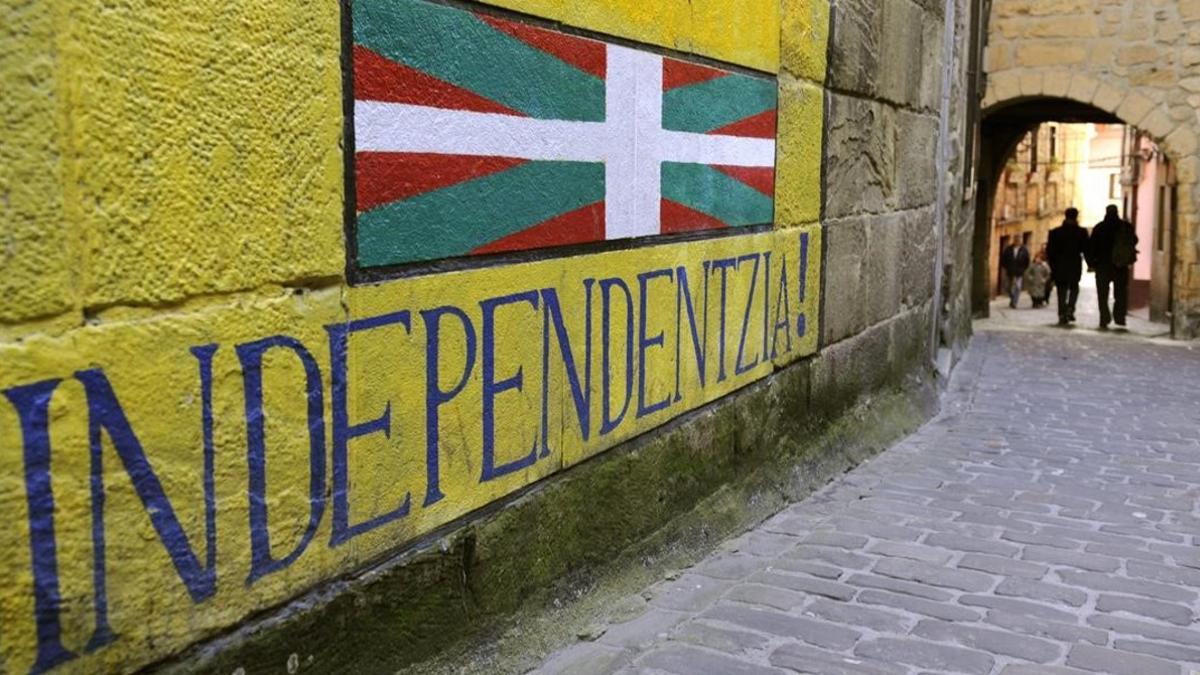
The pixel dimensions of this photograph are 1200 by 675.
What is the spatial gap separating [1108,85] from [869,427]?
9.82 meters

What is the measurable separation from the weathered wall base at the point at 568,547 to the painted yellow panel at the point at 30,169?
703 millimetres

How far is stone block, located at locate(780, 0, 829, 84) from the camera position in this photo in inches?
185

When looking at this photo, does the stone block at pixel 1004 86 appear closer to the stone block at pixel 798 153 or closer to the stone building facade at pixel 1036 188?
the stone building facade at pixel 1036 188

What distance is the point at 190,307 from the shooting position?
207 centimetres

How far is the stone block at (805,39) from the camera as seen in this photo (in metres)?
4.69

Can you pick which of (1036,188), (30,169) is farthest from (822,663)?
(1036,188)

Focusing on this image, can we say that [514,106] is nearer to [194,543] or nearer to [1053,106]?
[194,543]

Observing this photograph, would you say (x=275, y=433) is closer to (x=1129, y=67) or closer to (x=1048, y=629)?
(x=1048, y=629)

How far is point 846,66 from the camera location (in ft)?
17.7

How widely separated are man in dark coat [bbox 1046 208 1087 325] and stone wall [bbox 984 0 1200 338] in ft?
4.85

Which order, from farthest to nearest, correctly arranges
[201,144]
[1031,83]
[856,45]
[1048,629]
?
1. [1031,83]
2. [856,45]
3. [1048,629]
4. [201,144]

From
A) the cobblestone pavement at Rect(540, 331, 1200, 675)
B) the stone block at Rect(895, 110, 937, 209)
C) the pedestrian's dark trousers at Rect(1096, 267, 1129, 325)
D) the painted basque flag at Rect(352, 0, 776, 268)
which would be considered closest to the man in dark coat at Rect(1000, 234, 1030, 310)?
the pedestrian's dark trousers at Rect(1096, 267, 1129, 325)

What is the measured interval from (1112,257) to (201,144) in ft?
48.0

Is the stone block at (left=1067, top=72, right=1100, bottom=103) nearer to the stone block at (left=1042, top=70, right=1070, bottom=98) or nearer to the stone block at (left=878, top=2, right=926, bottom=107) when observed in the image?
the stone block at (left=1042, top=70, right=1070, bottom=98)
